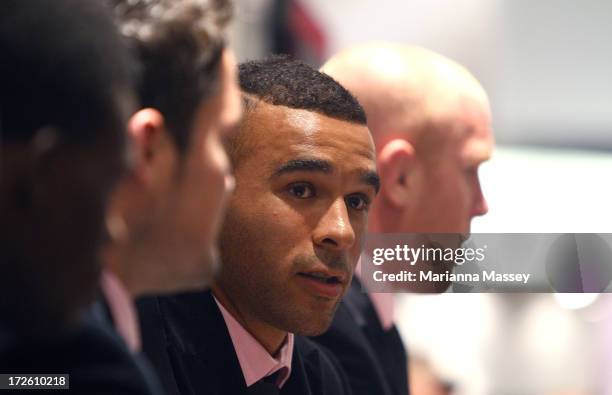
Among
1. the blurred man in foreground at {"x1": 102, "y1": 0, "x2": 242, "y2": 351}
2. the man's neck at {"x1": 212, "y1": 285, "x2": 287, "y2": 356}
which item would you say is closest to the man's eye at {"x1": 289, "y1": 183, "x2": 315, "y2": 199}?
the man's neck at {"x1": 212, "y1": 285, "x2": 287, "y2": 356}

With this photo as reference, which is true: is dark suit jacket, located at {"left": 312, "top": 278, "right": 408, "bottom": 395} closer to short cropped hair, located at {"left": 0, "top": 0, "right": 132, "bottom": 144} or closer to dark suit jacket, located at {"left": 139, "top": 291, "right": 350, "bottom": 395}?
dark suit jacket, located at {"left": 139, "top": 291, "right": 350, "bottom": 395}

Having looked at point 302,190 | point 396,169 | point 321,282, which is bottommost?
point 321,282

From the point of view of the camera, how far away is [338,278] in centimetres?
112

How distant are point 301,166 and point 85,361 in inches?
18.5

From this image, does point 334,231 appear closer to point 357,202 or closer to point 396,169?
point 357,202

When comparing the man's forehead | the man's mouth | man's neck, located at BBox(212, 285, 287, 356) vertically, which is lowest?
man's neck, located at BBox(212, 285, 287, 356)

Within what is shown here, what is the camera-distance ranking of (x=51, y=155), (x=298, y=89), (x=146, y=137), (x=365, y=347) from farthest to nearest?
(x=365, y=347) < (x=298, y=89) < (x=146, y=137) < (x=51, y=155)

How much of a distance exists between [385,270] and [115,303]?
0.56 metres

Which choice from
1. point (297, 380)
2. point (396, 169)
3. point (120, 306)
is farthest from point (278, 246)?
point (396, 169)

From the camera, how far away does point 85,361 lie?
27.7 inches

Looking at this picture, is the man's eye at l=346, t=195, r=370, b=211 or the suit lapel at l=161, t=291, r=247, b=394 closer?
the suit lapel at l=161, t=291, r=247, b=394

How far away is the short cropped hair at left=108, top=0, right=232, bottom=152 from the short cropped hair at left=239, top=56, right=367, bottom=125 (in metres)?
0.37

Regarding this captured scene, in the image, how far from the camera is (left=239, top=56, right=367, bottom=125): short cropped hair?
1168 mm

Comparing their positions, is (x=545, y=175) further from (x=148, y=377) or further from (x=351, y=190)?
(x=148, y=377)
